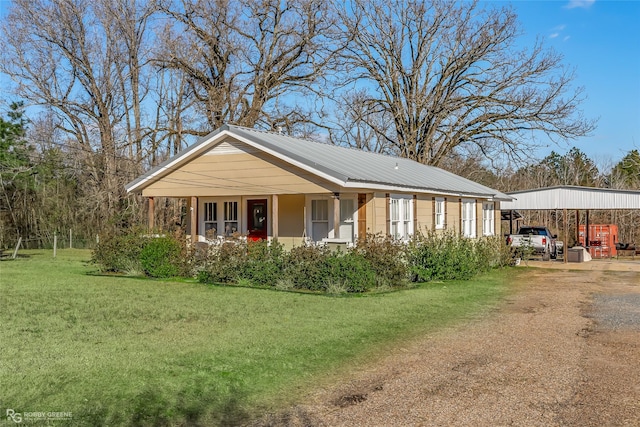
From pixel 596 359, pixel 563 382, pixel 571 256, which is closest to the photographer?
pixel 563 382

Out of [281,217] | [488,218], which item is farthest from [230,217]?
[488,218]

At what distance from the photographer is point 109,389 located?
20.0 feet

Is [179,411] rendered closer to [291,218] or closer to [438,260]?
[438,260]

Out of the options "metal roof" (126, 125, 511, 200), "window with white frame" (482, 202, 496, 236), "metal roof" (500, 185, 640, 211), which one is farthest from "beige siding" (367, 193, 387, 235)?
"metal roof" (500, 185, 640, 211)

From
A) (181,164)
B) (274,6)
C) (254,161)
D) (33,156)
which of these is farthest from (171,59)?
(254,161)

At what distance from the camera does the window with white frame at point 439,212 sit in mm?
21961

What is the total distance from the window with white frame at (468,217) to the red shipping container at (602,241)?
8186 mm

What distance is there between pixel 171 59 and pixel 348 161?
17.4 meters

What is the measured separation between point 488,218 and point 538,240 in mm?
2465

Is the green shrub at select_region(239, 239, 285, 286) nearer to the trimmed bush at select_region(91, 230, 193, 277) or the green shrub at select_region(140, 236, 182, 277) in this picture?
the trimmed bush at select_region(91, 230, 193, 277)

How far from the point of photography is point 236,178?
1881 centimetres

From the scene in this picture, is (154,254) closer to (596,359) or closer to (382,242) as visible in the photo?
(382,242)

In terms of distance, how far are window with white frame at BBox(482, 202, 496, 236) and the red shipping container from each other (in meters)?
5.68

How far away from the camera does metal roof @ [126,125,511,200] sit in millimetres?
16391
